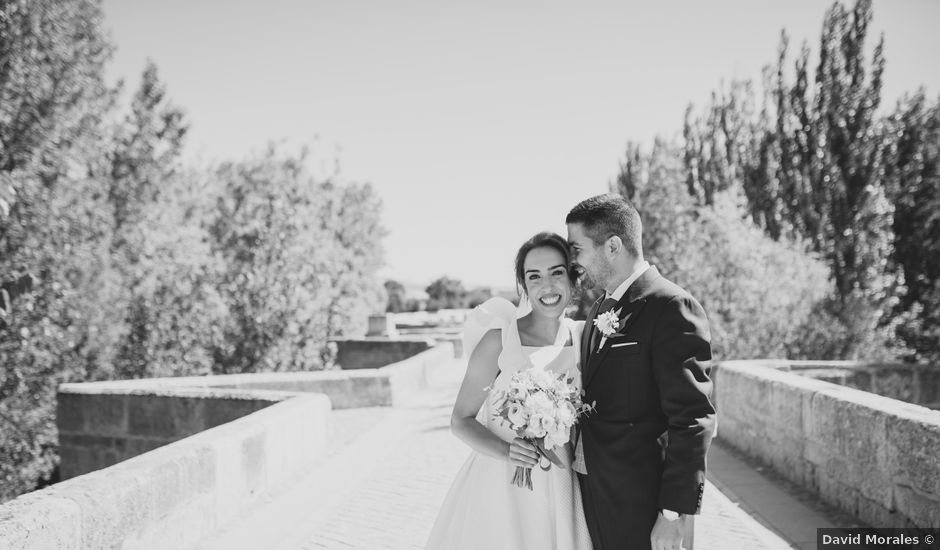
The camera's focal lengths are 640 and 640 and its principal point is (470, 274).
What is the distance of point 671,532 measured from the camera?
2270 mm

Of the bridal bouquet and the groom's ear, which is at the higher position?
the groom's ear

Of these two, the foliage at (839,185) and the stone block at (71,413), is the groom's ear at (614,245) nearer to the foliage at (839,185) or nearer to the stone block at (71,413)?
the stone block at (71,413)

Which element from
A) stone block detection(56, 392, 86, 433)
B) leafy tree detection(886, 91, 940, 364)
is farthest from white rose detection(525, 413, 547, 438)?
leafy tree detection(886, 91, 940, 364)

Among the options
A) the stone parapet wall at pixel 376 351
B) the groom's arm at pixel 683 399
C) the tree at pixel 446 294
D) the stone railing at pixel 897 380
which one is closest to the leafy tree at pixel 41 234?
the stone parapet wall at pixel 376 351

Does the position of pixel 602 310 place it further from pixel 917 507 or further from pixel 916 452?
pixel 917 507

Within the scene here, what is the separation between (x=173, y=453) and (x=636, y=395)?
3.43m

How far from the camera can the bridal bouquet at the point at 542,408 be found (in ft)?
7.90

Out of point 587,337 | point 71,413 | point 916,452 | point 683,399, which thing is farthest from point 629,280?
point 71,413

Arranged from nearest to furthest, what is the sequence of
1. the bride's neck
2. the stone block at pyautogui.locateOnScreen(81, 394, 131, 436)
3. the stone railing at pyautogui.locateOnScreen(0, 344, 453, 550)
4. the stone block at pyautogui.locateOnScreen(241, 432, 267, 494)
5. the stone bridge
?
the bride's neck → the stone railing at pyautogui.locateOnScreen(0, 344, 453, 550) → the stone bridge → the stone block at pyautogui.locateOnScreen(241, 432, 267, 494) → the stone block at pyautogui.locateOnScreen(81, 394, 131, 436)

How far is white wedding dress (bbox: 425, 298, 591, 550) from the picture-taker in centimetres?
273

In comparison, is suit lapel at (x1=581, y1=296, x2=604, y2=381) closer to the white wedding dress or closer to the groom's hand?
the white wedding dress

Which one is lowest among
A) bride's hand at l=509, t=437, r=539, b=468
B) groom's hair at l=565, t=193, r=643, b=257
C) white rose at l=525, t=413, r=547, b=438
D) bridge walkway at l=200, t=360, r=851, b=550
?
bridge walkway at l=200, t=360, r=851, b=550

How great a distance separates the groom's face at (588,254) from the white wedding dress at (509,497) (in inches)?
19.4

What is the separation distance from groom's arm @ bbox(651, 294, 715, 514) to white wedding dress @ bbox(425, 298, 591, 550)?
554 mm
